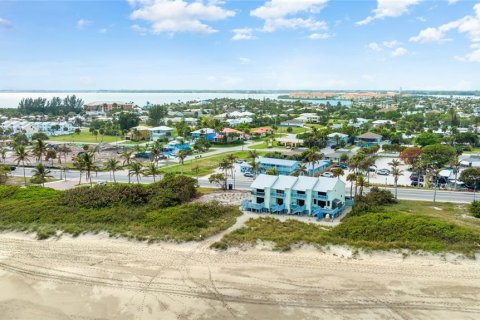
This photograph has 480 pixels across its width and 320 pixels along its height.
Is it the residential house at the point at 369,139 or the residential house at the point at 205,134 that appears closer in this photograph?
the residential house at the point at 369,139

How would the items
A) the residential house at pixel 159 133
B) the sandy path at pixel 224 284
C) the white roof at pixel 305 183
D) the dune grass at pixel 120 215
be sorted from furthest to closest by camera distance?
the residential house at pixel 159 133 → the white roof at pixel 305 183 → the dune grass at pixel 120 215 → the sandy path at pixel 224 284

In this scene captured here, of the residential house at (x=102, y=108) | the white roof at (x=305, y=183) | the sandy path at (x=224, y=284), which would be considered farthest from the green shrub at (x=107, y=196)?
the residential house at (x=102, y=108)

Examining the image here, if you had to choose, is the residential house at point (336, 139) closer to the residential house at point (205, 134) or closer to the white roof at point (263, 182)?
the residential house at point (205, 134)

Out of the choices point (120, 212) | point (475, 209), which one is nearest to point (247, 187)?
point (120, 212)

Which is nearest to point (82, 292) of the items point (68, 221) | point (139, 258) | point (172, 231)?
point (139, 258)

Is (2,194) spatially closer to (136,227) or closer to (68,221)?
(68,221)

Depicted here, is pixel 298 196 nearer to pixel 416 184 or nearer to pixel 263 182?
pixel 263 182

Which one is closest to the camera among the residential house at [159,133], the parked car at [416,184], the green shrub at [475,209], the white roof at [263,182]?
the green shrub at [475,209]

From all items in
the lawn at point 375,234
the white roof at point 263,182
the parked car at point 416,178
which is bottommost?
the parked car at point 416,178
